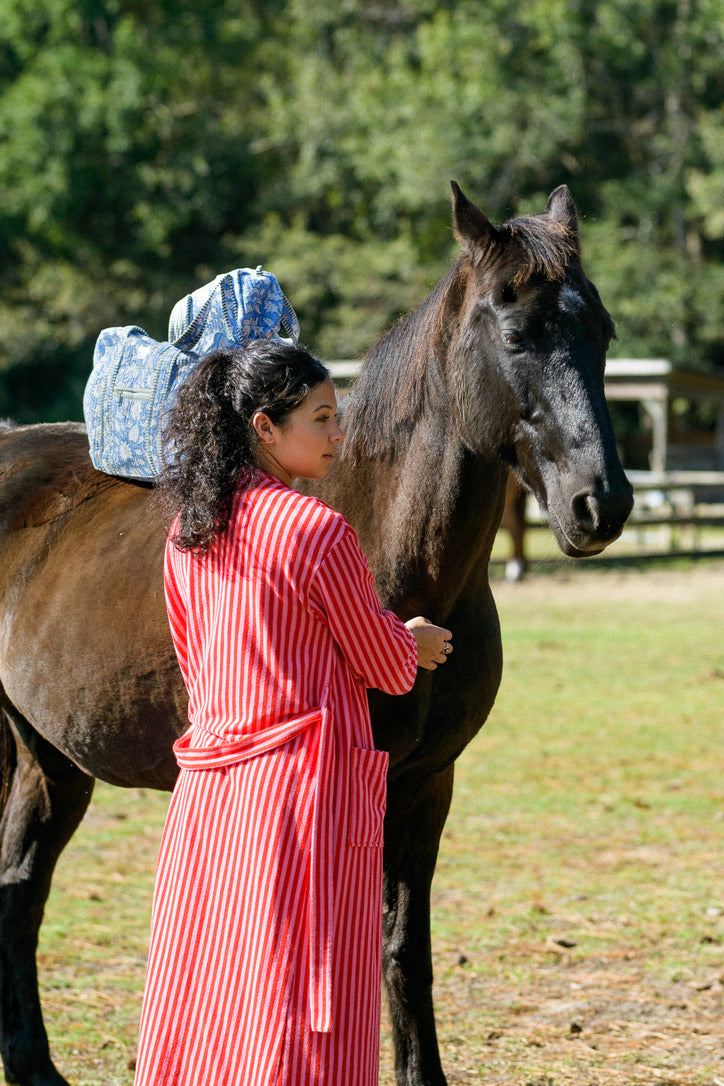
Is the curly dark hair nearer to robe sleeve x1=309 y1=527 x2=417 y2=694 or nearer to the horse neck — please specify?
robe sleeve x1=309 y1=527 x2=417 y2=694

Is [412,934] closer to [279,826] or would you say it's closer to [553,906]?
[279,826]

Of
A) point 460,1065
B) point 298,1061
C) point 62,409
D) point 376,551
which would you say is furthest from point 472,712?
point 62,409

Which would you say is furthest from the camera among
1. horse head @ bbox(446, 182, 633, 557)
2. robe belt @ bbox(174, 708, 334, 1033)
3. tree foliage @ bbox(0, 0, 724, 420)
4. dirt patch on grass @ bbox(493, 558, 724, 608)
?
tree foliage @ bbox(0, 0, 724, 420)

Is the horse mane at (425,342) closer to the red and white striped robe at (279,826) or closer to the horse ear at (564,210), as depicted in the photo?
the horse ear at (564,210)

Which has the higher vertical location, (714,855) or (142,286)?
(142,286)

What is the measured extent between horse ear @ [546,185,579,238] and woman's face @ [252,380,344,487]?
0.83 m

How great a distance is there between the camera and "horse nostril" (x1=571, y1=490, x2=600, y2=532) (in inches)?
89.0

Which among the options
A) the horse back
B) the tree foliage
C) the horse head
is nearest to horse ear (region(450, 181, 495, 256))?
the horse head

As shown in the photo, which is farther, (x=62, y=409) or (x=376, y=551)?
(x=62, y=409)

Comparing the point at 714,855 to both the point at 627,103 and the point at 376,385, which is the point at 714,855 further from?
the point at 627,103

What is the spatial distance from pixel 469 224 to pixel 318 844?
4.34 ft

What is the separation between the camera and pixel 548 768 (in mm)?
6621

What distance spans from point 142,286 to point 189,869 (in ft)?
99.7

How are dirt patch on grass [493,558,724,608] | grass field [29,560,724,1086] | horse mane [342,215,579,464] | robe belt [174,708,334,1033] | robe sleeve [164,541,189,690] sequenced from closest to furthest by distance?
robe belt [174,708,334,1033], robe sleeve [164,541,189,690], horse mane [342,215,579,464], grass field [29,560,724,1086], dirt patch on grass [493,558,724,608]
